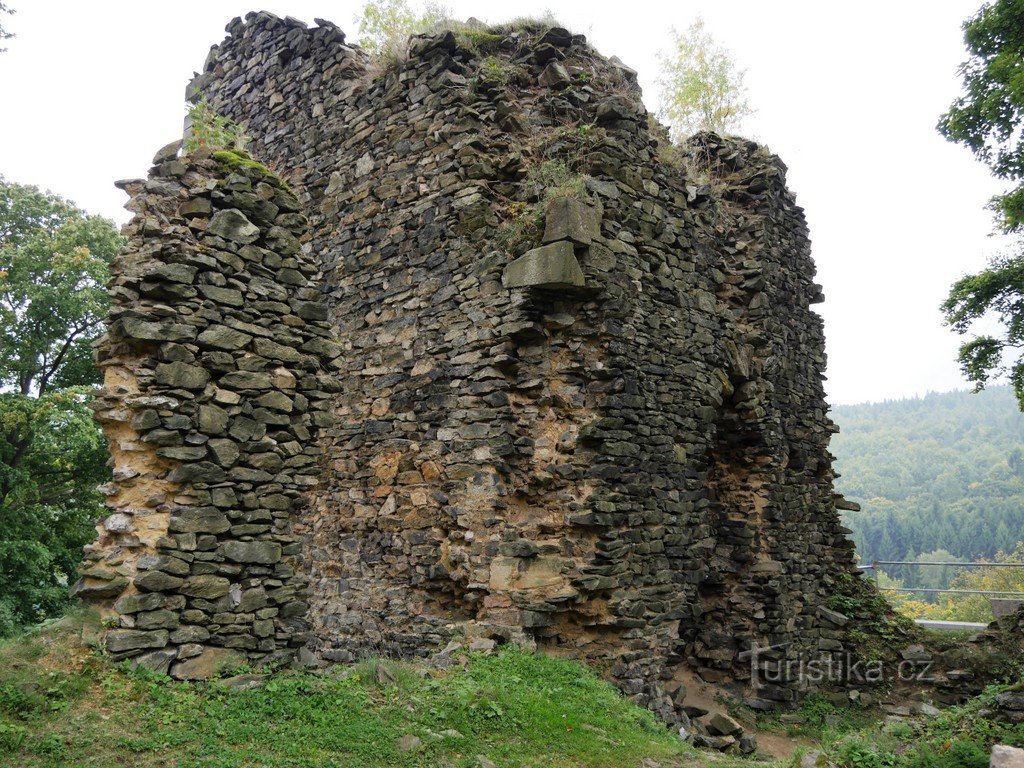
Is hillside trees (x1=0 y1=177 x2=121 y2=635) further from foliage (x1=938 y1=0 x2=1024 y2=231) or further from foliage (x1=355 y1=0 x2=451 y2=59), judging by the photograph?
foliage (x1=938 y1=0 x2=1024 y2=231)

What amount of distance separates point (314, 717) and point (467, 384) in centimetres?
400

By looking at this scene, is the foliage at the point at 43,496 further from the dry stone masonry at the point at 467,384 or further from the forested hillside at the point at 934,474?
the forested hillside at the point at 934,474

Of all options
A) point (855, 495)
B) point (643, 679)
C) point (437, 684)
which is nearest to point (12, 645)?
point (437, 684)

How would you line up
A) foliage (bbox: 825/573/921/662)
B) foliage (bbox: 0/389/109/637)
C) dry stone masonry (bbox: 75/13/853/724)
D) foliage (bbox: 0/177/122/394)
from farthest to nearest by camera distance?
foliage (bbox: 0/177/122/394) < foliage (bbox: 0/389/109/637) < foliage (bbox: 825/573/921/662) < dry stone masonry (bbox: 75/13/853/724)

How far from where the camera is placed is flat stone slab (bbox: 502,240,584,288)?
25.0ft

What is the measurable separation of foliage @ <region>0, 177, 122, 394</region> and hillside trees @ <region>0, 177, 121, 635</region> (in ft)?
0.08

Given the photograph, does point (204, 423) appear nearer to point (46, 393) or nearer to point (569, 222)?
point (569, 222)

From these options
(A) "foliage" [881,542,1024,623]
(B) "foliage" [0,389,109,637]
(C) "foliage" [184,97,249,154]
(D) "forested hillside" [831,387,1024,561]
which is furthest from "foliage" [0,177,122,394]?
(D) "forested hillside" [831,387,1024,561]

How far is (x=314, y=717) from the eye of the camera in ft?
16.3

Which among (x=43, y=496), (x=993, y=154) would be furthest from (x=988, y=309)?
(x=43, y=496)

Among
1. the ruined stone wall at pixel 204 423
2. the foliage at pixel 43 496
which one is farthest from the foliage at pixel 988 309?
the foliage at pixel 43 496

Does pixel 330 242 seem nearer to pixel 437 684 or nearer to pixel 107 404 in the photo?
pixel 107 404

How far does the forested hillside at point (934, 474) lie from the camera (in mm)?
41812

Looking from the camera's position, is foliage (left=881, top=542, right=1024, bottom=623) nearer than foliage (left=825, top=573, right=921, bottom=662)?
No
